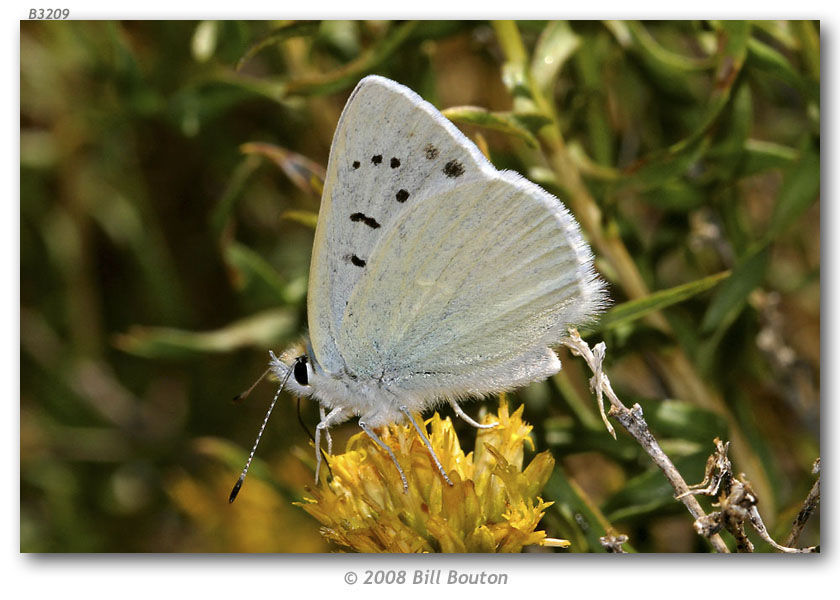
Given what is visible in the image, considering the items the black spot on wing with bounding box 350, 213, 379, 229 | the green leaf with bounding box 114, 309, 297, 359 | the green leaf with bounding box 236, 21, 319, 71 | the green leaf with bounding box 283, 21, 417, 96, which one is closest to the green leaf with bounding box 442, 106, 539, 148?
the black spot on wing with bounding box 350, 213, 379, 229

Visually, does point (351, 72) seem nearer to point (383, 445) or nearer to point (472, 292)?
point (472, 292)

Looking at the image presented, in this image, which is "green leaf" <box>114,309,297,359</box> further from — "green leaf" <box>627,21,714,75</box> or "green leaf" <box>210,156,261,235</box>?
"green leaf" <box>627,21,714,75</box>

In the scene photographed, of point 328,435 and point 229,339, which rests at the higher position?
point 229,339

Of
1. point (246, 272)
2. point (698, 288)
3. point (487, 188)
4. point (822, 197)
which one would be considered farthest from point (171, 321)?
point (822, 197)

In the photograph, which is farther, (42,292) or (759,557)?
(42,292)

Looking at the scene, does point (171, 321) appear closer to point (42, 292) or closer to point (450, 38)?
→ point (42, 292)

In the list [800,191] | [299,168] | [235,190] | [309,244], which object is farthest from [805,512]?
[309,244]
